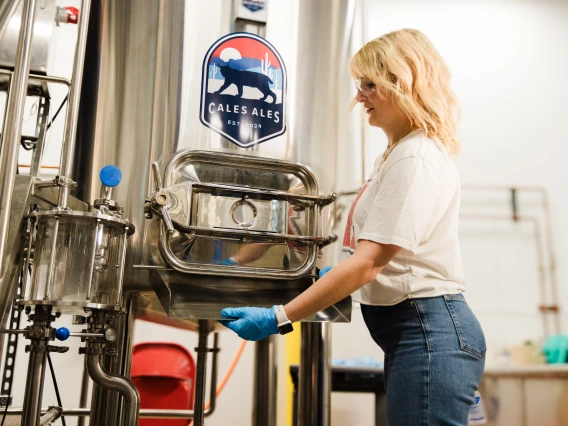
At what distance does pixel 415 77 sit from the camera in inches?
44.9

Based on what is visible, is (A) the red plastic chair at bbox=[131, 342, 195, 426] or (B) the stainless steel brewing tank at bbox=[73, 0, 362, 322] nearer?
(B) the stainless steel brewing tank at bbox=[73, 0, 362, 322]

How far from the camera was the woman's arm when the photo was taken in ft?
3.30

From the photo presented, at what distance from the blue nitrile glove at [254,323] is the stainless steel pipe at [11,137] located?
16.1 inches

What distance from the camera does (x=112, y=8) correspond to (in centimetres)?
135

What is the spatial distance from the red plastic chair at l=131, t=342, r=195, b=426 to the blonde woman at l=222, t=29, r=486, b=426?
1607 millimetres

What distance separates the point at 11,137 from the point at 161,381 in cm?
184

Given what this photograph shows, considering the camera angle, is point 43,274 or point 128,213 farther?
point 128,213

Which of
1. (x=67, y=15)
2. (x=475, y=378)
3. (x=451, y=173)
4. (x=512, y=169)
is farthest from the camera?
(x=512, y=169)

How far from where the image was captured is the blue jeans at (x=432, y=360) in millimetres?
965

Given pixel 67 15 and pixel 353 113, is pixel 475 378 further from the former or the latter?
pixel 67 15

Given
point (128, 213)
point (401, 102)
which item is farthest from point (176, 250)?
point (401, 102)

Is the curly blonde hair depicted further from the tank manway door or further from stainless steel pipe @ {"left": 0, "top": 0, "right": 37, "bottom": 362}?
stainless steel pipe @ {"left": 0, "top": 0, "right": 37, "bottom": 362}

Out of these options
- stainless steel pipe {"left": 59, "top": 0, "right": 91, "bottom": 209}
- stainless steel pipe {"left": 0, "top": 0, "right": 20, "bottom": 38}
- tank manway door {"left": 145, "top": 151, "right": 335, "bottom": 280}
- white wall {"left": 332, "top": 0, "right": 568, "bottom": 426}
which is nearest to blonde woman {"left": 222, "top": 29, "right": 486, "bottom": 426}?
tank manway door {"left": 145, "top": 151, "right": 335, "bottom": 280}

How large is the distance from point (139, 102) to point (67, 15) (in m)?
0.65
